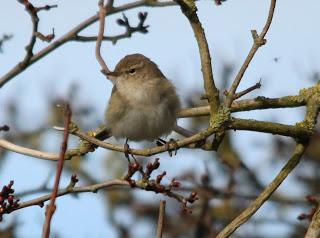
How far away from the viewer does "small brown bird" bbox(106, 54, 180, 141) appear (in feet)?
19.0

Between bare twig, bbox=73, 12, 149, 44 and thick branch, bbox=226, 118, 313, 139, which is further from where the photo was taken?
bare twig, bbox=73, 12, 149, 44

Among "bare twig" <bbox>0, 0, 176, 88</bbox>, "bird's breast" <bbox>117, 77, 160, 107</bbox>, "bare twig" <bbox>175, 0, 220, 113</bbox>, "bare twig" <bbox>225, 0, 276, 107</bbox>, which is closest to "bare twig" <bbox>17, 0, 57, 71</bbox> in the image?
"bare twig" <bbox>0, 0, 176, 88</bbox>

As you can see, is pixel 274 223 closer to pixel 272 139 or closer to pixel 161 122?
pixel 272 139

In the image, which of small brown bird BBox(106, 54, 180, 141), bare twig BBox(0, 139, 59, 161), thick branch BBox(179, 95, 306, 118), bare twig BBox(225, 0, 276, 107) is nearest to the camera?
bare twig BBox(225, 0, 276, 107)

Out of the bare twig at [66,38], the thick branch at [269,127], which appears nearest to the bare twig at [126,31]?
the bare twig at [66,38]

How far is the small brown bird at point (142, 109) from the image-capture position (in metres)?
5.78

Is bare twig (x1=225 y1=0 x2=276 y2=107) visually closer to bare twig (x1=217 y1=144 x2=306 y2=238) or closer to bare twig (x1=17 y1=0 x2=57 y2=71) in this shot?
bare twig (x1=217 y1=144 x2=306 y2=238)

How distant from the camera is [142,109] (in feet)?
19.0

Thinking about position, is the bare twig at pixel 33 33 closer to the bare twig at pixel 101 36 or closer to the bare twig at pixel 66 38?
the bare twig at pixel 66 38

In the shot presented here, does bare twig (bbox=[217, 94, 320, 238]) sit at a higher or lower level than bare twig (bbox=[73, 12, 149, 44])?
lower

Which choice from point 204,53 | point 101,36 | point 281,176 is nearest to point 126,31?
point 101,36

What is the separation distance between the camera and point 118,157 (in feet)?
37.4

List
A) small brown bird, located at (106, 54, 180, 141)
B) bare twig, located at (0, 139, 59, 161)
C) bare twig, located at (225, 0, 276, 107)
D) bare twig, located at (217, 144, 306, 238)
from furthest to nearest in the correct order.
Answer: small brown bird, located at (106, 54, 180, 141)
bare twig, located at (0, 139, 59, 161)
bare twig, located at (225, 0, 276, 107)
bare twig, located at (217, 144, 306, 238)

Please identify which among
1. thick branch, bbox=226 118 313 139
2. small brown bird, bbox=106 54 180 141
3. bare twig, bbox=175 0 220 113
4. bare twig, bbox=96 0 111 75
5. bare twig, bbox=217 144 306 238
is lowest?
bare twig, bbox=217 144 306 238
